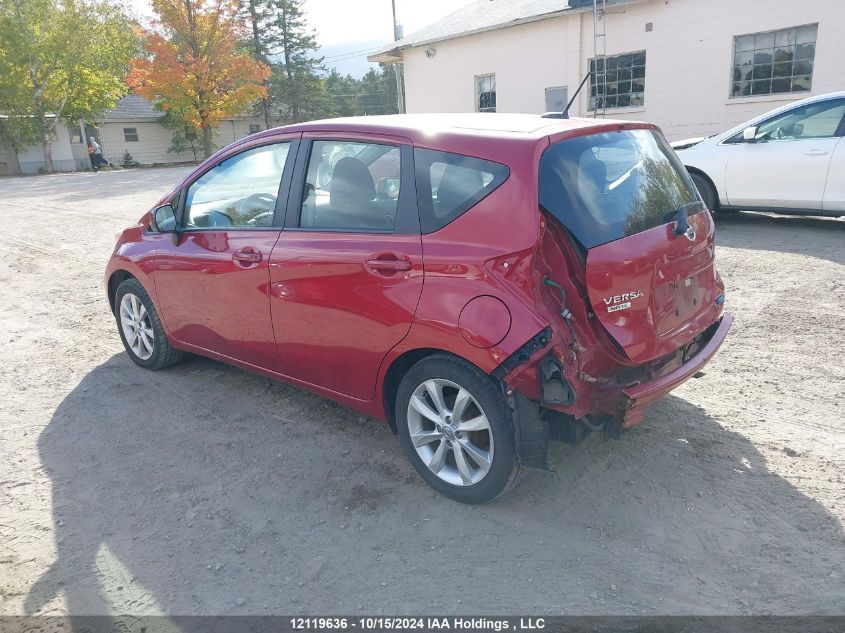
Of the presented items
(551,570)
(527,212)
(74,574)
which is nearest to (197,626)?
(74,574)

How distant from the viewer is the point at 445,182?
3.23 m

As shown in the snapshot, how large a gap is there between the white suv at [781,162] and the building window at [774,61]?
770 cm

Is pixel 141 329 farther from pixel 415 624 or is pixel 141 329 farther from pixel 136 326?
pixel 415 624

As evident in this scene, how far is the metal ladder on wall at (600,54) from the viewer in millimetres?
17094

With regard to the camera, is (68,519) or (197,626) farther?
(68,519)

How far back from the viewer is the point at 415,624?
2.56m

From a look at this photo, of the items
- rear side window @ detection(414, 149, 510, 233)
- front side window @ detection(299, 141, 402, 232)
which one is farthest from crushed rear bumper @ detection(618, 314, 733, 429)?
front side window @ detection(299, 141, 402, 232)

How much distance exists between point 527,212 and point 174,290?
2754 millimetres

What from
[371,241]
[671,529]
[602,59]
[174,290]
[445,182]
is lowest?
[671,529]

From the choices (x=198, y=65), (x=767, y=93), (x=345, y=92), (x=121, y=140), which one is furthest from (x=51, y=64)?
(x=345, y=92)

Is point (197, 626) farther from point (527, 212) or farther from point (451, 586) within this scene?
point (527, 212)

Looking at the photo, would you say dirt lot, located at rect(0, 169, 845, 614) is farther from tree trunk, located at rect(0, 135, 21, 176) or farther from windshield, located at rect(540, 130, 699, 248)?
tree trunk, located at rect(0, 135, 21, 176)

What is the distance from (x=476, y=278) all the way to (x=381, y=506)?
1.25 metres

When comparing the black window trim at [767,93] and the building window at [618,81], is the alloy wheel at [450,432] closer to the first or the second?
the black window trim at [767,93]
